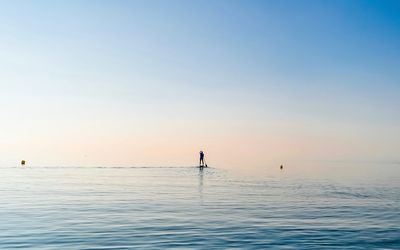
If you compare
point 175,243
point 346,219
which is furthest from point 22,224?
point 346,219

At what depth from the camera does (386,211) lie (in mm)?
29125

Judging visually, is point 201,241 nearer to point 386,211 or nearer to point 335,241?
point 335,241

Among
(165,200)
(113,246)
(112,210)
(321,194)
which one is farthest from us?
(321,194)

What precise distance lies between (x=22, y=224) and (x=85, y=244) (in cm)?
649

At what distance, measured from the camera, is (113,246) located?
17656 millimetres

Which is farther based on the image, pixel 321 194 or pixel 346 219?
pixel 321 194

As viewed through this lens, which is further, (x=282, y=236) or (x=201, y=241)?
(x=282, y=236)

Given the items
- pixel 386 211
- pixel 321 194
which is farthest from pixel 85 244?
pixel 321 194

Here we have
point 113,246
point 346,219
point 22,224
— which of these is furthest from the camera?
point 346,219

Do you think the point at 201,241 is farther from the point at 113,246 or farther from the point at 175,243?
→ the point at 113,246

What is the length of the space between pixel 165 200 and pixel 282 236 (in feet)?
51.7

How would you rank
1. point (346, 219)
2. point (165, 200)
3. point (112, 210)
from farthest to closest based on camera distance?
point (165, 200) < point (112, 210) < point (346, 219)

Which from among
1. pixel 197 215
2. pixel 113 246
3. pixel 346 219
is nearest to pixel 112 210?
pixel 197 215

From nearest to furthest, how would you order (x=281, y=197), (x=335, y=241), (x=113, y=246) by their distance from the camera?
1. (x=113, y=246)
2. (x=335, y=241)
3. (x=281, y=197)
